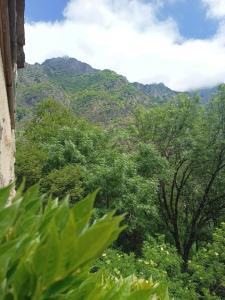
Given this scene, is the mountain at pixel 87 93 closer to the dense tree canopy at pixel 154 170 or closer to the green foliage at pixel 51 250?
the dense tree canopy at pixel 154 170

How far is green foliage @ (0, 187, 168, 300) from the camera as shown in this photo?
3.33ft

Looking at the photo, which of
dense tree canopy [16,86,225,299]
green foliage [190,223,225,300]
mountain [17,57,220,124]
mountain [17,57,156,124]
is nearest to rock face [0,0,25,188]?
green foliage [190,223,225,300]

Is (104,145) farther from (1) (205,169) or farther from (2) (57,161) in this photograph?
(1) (205,169)

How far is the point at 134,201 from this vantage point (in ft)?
70.3

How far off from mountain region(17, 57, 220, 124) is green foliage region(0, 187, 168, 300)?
8442cm

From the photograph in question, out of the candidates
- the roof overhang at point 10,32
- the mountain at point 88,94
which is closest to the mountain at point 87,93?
the mountain at point 88,94

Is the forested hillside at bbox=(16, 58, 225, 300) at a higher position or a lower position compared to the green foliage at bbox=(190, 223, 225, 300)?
higher

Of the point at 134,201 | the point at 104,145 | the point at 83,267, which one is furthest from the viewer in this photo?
the point at 104,145

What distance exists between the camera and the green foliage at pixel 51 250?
101cm

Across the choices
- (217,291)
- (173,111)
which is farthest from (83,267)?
(173,111)

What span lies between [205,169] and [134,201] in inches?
177

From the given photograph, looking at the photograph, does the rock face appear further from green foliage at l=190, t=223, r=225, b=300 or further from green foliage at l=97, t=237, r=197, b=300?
green foliage at l=190, t=223, r=225, b=300

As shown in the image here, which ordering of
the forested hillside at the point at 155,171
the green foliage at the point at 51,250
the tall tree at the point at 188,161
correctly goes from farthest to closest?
the tall tree at the point at 188,161 < the forested hillside at the point at 155,171 < the green foliage at the point at 51,250

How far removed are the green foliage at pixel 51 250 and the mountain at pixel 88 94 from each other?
3324 inches
